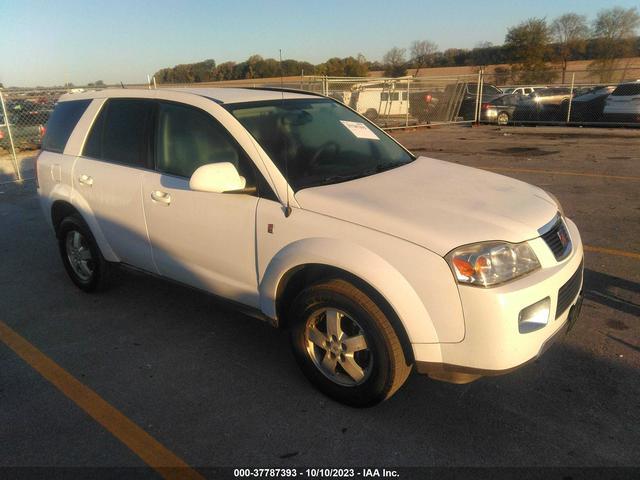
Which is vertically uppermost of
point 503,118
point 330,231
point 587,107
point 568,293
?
point 330,231

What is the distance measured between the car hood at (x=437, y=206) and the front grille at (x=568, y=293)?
1.13 feet

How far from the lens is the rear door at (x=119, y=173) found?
153 inches

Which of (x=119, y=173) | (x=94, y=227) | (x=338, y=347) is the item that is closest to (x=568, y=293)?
(x=338, y=347)

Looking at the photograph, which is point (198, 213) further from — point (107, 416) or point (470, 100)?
point (470, 100)

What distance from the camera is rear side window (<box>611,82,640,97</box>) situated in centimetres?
1636

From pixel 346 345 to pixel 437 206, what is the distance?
925mm

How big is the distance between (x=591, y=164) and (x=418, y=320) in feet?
30.5

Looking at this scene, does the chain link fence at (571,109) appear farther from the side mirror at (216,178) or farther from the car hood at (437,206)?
the side mirror at (216,178)

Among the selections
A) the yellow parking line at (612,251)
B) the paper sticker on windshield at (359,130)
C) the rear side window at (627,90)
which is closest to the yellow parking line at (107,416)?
the paper sticker on windshield at (359,130)

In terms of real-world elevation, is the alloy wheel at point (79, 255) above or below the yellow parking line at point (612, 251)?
above

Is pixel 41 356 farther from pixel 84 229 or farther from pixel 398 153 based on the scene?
pixel 398 153

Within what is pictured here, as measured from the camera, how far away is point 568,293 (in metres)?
2.82

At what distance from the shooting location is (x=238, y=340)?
386 centimetres

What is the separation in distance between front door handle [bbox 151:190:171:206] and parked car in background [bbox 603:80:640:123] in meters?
17.0
